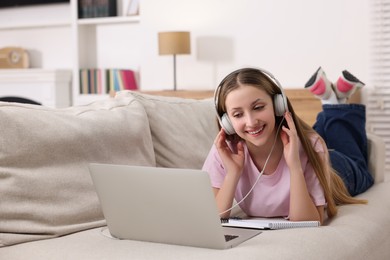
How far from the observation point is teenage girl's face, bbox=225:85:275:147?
1.92 meters

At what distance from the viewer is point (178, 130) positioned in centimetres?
242

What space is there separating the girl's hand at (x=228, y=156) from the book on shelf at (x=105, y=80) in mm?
3405

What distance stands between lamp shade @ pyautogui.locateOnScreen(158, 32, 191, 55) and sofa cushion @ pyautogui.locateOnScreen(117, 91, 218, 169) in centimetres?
214

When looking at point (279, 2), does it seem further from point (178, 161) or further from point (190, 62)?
point (178, 161)

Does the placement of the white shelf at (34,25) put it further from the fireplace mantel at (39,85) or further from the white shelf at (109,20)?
the fireplace mantel at (39,85)

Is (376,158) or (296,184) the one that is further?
(376,158)

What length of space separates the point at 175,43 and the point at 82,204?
2.90 meters

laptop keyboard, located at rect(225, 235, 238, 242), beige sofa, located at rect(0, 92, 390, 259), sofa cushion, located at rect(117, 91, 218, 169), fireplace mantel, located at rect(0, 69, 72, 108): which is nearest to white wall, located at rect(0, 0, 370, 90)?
fireplace mantel, located at rect(0, 69, 72, 108)

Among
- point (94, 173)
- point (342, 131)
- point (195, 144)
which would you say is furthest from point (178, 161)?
point (342, 131)

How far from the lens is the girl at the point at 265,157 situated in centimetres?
193

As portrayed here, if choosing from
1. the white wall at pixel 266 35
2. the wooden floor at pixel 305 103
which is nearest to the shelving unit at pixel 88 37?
the white wall at pixel 266 35

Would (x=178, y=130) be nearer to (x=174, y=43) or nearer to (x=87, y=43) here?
(x=174, y=43)

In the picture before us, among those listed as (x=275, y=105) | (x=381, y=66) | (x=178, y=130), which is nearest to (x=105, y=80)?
(x=381, y=66)

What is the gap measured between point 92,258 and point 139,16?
3.85 metres
